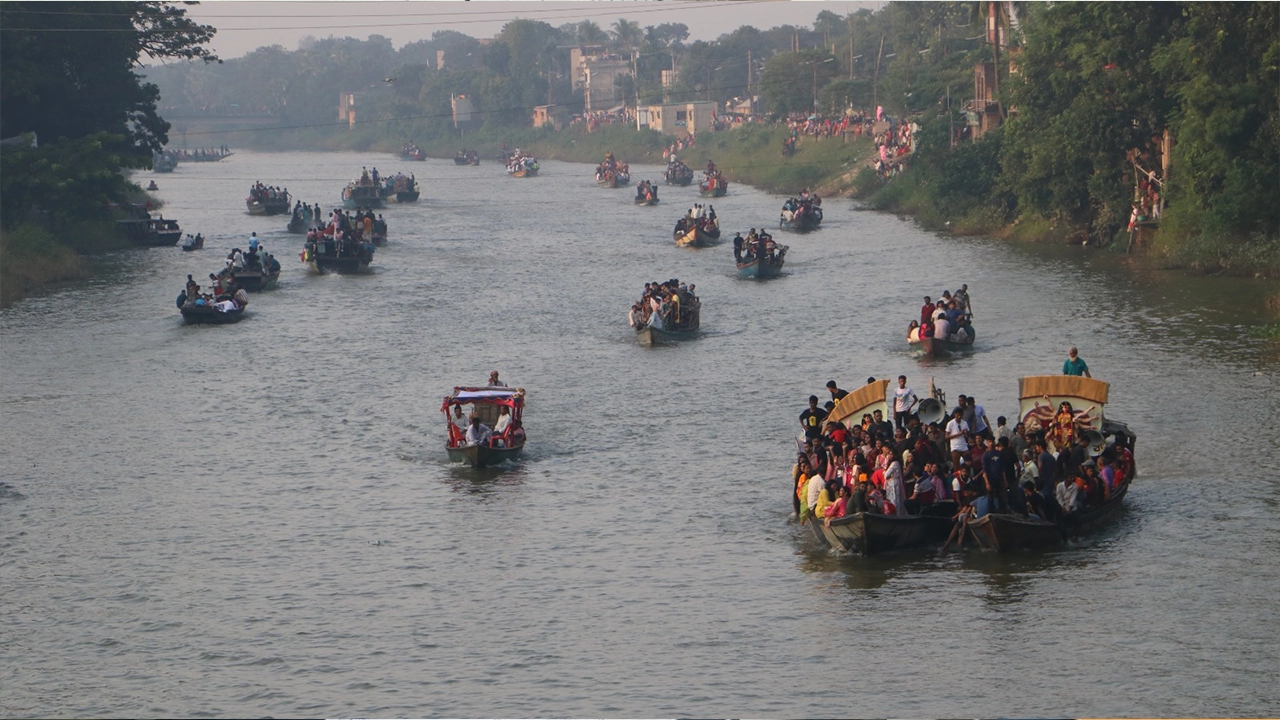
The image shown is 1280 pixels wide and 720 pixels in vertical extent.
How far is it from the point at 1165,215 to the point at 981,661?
112ft

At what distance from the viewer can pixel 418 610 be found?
72.9 ft

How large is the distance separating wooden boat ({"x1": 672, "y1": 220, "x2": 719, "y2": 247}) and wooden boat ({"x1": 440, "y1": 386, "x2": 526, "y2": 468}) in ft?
106

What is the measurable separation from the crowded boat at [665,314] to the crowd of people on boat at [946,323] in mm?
6279

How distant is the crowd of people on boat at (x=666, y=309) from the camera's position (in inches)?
1631

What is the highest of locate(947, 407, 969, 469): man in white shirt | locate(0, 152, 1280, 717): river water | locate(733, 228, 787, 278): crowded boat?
locate(733, 228, 787, 278): crowded boat

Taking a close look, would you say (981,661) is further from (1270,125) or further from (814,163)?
(814,163)

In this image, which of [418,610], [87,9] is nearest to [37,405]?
[418,610]

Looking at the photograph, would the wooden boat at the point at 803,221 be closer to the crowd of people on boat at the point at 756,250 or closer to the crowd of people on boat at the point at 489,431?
the crowd of people on boat at the point at 756,250

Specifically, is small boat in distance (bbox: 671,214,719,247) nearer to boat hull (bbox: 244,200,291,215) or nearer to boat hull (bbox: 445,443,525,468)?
boat hull (bbox: 244,200,291,215)

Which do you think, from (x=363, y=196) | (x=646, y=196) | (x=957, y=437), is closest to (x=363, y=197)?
(x=363, y=196)

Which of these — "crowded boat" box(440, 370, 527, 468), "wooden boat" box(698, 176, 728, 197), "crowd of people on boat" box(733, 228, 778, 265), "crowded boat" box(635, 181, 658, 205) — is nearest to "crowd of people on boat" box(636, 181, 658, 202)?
"crowded boat" box(635, 181, 658, 205)

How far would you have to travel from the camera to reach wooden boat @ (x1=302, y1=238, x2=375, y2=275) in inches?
2229

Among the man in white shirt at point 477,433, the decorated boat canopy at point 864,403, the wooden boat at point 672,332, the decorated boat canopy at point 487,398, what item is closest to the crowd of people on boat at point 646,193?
the wooden boat at point 672,332

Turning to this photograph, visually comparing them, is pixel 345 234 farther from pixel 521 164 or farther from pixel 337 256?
pixel 521 164
